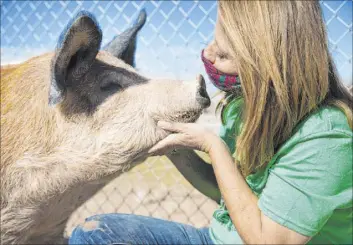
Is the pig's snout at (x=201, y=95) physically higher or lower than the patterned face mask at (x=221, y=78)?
lower

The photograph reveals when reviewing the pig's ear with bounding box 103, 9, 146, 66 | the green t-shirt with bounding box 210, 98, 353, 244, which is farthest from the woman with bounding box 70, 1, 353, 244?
the pig's ear with bounding box 103, 9, 146, 66

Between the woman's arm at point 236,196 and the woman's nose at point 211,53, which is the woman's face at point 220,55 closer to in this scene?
the woman's nose at point 211,53

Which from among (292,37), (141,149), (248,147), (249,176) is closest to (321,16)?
(292,37)

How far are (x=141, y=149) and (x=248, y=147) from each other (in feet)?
1.47

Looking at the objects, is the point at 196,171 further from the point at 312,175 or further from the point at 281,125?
the point at 312,175

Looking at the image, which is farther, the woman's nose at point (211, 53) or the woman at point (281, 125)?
the woman's nose at point (211, 53)

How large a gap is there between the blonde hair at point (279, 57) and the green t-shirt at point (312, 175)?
0.20ft

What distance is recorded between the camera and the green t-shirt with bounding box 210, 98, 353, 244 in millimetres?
1561

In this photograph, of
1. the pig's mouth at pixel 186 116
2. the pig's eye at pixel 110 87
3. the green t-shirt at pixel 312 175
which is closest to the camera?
the green t-shirt at pixel 312 175

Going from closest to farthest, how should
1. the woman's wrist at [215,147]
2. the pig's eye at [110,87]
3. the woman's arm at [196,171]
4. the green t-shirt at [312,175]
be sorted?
the green t-shirt at [312,175] < the woman's wrist at [215,147] < the pig's eye at [110,87] < the woman's arm at [196,171]

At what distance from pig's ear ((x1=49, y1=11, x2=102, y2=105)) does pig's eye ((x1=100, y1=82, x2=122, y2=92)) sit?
103 millimetres

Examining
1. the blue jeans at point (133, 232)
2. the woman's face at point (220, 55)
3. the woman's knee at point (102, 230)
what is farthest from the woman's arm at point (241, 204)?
the woman's knee at point (102, 230)

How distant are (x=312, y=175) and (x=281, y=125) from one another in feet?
0.77

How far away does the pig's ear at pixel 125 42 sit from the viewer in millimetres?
2389
